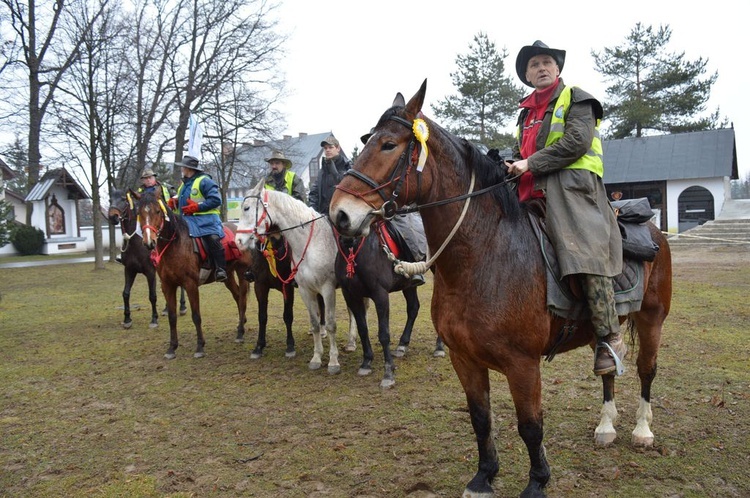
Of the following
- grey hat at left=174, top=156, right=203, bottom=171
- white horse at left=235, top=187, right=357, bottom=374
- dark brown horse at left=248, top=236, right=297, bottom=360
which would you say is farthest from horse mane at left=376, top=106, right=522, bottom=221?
grey hat at left=174, top=156, right=203, bottom=171

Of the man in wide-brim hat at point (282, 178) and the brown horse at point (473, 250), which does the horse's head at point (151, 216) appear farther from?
the brown horse at point (473, 250)

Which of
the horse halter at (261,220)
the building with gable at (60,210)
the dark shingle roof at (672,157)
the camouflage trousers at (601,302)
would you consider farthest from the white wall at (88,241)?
the camouflage trousers at (601,302)

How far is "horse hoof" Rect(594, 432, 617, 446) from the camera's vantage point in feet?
13.3

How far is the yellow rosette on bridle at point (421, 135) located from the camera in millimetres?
2836

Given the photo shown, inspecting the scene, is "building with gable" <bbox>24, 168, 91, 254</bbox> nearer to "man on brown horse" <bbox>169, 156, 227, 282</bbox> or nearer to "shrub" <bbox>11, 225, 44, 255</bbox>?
"shrub" <bbox>11, 225, 44, 255</bbox>

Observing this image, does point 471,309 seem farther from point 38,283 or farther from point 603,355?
point 38,283

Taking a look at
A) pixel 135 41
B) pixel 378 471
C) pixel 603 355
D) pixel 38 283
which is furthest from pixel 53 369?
pixel 135 41

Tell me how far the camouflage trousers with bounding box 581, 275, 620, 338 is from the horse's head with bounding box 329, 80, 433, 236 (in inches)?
45.8

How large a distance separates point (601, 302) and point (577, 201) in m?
0.63

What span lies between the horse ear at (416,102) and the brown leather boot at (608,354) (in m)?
1.89

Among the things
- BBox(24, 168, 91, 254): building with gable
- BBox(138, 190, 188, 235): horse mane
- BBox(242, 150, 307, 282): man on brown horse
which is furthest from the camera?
BBox(24, 168, 91, 254): building with gable

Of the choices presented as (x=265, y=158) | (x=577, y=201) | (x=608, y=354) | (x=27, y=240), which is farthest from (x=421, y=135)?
(x=27, y=240)

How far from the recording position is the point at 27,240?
2955 centimetres

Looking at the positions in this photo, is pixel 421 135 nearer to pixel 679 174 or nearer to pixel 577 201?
pixel 577 201
